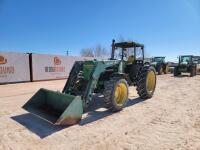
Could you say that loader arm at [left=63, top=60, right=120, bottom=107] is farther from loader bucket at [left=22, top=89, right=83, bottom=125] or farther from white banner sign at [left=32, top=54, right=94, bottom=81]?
white banner sign at [left=32, top=54, right=94, bottom=81]

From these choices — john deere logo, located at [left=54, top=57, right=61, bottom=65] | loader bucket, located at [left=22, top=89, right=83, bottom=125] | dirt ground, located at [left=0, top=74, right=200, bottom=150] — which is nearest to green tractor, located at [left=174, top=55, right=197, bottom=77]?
john deere logo, located at [left=54, top=57, right=61, bottom=65]

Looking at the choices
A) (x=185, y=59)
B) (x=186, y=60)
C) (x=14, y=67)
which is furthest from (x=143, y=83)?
(x=185, y=59)

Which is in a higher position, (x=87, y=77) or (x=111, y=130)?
(x=87, y=77)

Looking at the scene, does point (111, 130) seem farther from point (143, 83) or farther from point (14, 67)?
point (14, 67)

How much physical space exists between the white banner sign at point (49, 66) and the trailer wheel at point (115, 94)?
33.0ft

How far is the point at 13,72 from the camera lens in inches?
527

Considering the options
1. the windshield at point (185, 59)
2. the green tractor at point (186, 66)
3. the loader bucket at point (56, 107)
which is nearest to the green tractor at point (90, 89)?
the loader bucket at point (56, 107)

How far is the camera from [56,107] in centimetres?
536

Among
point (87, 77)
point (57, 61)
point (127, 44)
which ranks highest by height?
Answer: point (127, 44)

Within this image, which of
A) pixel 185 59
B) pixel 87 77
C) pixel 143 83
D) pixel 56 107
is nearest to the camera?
pixel 56 107

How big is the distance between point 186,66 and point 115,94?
50.4 feet

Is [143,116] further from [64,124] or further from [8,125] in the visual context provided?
[8,125]

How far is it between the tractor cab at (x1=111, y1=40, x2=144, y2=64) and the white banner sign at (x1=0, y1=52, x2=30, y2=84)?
8300 millimetres

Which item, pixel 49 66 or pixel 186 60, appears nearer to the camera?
pixel 49 66
